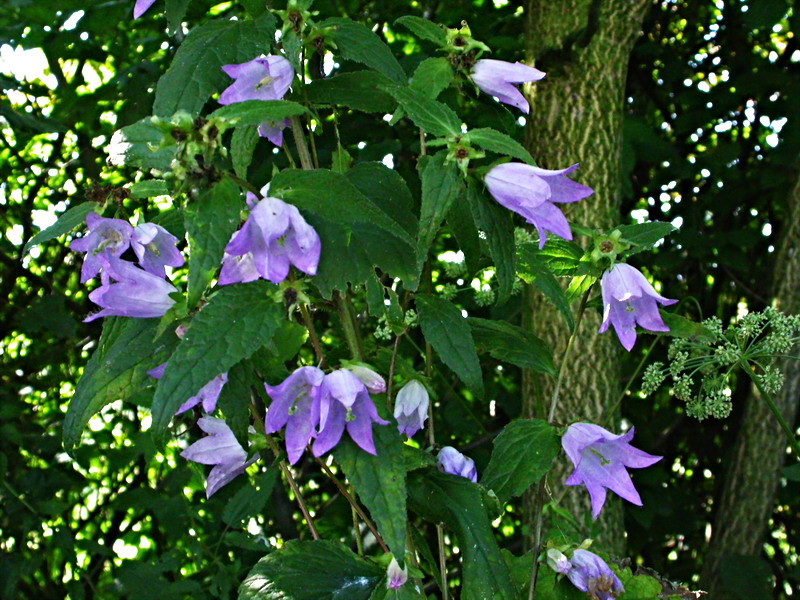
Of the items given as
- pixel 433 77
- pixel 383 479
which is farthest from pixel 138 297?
pixel 433 77

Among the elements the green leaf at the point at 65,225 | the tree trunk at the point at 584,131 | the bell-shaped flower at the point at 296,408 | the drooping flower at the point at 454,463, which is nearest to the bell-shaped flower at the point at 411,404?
the drooping flower at the point at 454,463

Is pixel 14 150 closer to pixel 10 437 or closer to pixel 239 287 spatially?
pixel 10 437

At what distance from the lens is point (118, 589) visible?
7.79 feet

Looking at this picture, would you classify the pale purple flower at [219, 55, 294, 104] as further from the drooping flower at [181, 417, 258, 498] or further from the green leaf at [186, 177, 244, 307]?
the drooping flower at [181, 417, 258, 498]

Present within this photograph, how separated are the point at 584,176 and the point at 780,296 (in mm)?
693

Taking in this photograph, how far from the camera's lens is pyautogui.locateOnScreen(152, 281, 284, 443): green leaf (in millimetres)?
742

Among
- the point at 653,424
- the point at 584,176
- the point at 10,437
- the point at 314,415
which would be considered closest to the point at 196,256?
the point at 314,415

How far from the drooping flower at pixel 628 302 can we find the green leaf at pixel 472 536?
0.84 ft

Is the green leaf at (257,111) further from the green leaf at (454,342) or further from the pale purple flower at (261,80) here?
the green leaf at (454,342)

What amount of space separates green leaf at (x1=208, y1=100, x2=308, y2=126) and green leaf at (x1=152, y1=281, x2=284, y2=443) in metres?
0.15

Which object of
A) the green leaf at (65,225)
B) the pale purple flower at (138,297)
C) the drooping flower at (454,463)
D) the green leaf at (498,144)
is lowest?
the drooping flower at (454,463)

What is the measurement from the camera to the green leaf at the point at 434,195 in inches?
33.2

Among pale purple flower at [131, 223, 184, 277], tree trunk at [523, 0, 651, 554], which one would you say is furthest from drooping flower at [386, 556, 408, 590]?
tree trunk at [523, 0, 651, 554]

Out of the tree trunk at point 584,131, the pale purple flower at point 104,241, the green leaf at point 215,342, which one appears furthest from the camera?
the tree trunk at point 584,131
